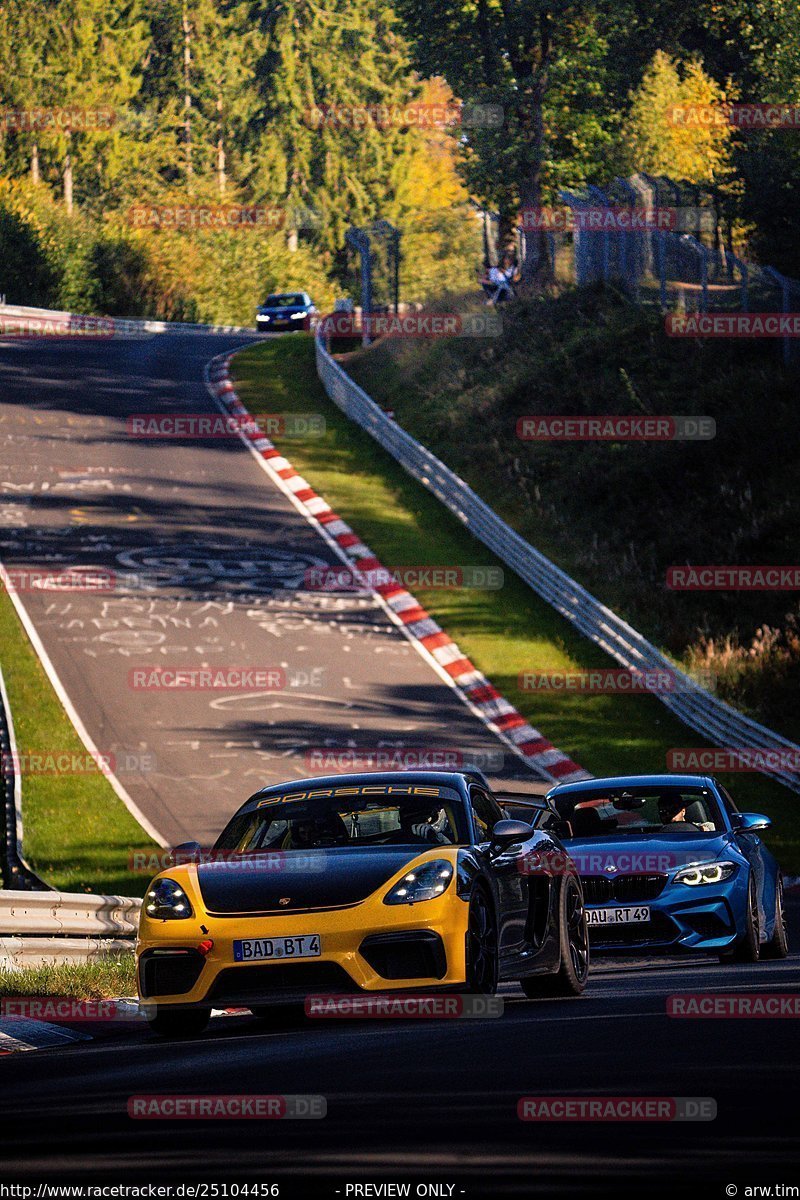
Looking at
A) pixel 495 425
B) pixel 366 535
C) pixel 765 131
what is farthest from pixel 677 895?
pixel 765 131

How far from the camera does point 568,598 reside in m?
30.4

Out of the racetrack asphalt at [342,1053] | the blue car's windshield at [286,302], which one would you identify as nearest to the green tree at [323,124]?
the blue car's windshield at [286,302]

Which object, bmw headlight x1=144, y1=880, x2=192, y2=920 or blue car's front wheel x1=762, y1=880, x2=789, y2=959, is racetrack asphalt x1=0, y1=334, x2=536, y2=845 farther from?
bmw headlight x1=144, y1=880, x2=192, y2=920

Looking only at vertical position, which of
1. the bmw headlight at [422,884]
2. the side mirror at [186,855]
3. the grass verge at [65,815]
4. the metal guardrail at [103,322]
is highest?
the metal guardrail at [103,322]

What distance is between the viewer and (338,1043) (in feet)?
26.9

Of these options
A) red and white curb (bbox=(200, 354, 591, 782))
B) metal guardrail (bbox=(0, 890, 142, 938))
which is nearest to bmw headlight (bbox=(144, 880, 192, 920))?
metal guardrail (bbox=(0, 890, 142, 938))

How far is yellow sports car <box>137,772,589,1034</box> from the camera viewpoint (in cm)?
897

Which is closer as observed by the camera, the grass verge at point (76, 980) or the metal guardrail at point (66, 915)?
the grass verge at point (76, 980)

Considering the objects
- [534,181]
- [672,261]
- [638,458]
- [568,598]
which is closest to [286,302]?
[534,181]

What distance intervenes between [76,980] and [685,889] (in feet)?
13.7

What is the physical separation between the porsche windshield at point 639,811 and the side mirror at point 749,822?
13cm

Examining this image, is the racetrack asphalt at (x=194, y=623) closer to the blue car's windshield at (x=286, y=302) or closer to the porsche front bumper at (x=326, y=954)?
the porsche front bumper at (x=326, y=954)

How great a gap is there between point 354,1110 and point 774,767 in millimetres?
17843

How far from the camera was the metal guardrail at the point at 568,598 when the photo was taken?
24078 millimetres
